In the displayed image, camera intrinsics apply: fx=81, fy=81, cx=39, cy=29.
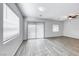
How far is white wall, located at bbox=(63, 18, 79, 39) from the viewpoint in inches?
304

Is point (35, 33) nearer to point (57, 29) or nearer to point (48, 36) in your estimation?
point (48, 36)

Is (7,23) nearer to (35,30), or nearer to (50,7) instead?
(50,7)

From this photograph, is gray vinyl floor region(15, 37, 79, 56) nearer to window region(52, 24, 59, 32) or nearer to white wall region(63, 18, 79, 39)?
white wall region(63, 18, 79, 39)

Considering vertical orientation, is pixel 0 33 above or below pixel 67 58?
above

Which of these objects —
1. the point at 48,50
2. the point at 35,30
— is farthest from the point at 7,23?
the point at 35,30

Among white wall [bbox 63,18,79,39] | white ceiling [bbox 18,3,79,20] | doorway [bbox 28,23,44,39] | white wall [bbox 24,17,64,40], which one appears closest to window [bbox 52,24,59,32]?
white wall [bbox 24,17,64,40]

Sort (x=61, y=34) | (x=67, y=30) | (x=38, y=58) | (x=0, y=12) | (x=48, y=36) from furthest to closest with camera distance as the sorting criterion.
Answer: (x=61, y=34) → (x=67, y=30) → (x=48, y=36) → (x=0, y=12) → (x=38, y=58)

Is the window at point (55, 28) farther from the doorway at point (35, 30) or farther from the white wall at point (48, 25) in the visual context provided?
the doorway at point (35, 30)

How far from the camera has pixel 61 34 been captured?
33.1 feet

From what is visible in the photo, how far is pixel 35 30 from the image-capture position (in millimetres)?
7980

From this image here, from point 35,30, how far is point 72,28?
3879 millimetres

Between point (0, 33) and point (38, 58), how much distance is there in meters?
1.15

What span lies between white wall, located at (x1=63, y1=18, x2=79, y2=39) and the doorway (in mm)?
3148

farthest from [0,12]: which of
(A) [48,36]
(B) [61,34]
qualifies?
(B) [61,34]
